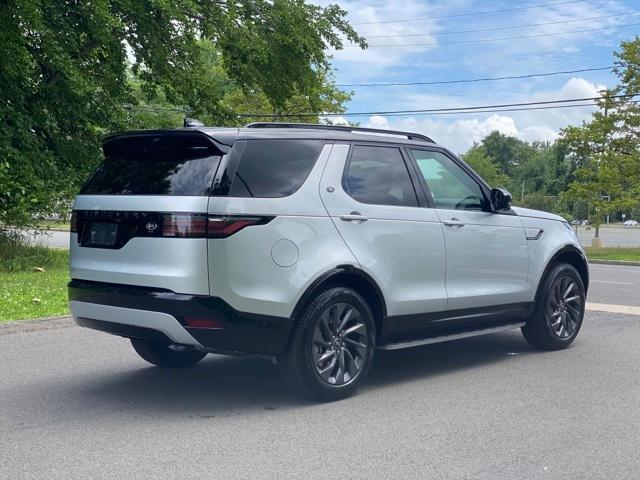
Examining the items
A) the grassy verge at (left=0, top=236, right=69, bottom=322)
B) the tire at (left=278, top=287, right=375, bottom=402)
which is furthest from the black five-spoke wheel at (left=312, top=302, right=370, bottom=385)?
the grassy verge at (left=0, top=236, right=69, bottom=322)

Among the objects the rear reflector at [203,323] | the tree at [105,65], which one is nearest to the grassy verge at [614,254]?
the tree at [105,65]

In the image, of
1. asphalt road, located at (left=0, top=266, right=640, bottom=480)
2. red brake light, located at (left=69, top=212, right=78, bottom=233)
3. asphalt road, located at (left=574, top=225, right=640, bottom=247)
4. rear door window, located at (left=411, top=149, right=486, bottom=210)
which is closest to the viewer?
asphalt road, located at (left=0, top=266, right=640, bottom=480)

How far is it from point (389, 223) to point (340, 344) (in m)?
0.99

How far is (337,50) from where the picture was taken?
72.0 ft

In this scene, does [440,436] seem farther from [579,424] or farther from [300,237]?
[300,237]

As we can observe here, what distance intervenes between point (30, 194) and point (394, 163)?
11194 millimetres

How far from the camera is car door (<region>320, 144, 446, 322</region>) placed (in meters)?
5.69

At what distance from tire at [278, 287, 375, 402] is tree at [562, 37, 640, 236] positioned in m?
26.0

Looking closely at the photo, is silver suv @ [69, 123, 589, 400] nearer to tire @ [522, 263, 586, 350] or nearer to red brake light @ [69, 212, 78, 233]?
red brake light @ [69, 212, 78, 233]

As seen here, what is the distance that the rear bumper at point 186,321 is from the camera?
504 cm

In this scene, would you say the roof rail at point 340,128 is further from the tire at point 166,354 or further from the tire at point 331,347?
the tire at point 166,354

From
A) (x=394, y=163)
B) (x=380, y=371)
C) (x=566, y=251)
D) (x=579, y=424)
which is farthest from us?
Result: (x=566, y=251)

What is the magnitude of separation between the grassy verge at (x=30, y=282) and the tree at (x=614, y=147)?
2085cm

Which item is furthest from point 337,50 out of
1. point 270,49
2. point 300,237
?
point 300,237
